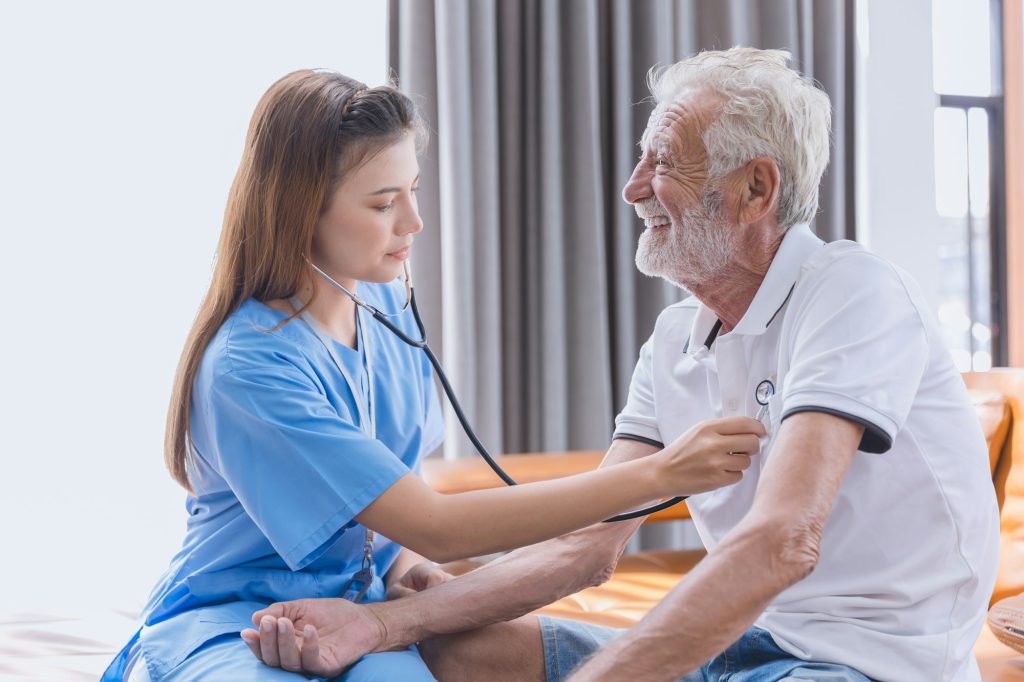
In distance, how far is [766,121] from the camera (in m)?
1.34

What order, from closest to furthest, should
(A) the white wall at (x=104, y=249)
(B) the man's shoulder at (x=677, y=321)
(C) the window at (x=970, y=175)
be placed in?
(B) the man's shoulder at (x=677, y=321)
(A) the white wall at (x=104, y=249)
(C) the window at (x=970, y=175)

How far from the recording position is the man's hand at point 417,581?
1.42 m

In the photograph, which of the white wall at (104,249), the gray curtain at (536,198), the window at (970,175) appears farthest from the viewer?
the window at (970,175)

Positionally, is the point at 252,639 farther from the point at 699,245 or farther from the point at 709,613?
the point at 699,245

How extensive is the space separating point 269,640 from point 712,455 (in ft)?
1.82

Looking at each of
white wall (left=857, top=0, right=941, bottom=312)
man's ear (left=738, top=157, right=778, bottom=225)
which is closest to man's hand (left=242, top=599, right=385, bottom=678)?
man's ear (left=738, top=157, right=778, bottom=225)

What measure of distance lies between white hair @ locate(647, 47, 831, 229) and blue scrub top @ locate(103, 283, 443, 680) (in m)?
0.60

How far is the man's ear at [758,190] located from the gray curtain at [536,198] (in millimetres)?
1449

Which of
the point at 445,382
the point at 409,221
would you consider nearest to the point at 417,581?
the point at 445,382

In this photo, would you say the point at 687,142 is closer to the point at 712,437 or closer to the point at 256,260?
the point at 712,437

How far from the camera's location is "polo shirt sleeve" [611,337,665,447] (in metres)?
1.49

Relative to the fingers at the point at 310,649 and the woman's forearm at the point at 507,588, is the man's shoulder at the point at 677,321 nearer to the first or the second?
the woman's forearm at the point at 507,588

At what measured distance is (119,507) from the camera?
8.96ft

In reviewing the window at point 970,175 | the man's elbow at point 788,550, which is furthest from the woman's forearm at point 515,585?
the window at point 970,175
